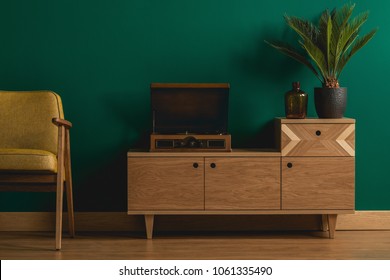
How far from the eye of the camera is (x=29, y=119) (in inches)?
172

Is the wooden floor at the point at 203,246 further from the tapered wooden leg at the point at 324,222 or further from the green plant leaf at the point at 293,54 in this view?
the green plant leaf at the point at 293,54

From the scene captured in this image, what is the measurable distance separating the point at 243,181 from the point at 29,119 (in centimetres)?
138

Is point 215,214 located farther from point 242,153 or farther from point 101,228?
point 101,228

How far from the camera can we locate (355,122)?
4453 millimetres

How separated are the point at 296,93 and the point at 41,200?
5.83 feet

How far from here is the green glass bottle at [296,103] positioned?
169 inches

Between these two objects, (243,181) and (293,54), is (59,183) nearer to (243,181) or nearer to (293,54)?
(243,181)

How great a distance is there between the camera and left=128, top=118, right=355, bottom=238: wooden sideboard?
4.20 meters

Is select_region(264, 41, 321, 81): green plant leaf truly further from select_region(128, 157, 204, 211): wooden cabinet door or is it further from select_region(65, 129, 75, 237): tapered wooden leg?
select_region(65, 129, 75, 237): tapered wooden leg

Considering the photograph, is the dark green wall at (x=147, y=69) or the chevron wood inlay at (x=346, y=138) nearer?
the chevron wood inlay at (x=346, y=138)

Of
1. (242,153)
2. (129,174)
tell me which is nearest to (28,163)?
(129,174)

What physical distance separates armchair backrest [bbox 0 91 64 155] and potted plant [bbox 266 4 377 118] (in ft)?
4.71

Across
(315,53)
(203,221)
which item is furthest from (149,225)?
(315,53)

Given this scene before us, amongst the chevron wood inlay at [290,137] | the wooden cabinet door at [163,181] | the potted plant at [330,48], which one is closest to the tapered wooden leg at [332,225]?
the chevron wood inlay at [290,137]
